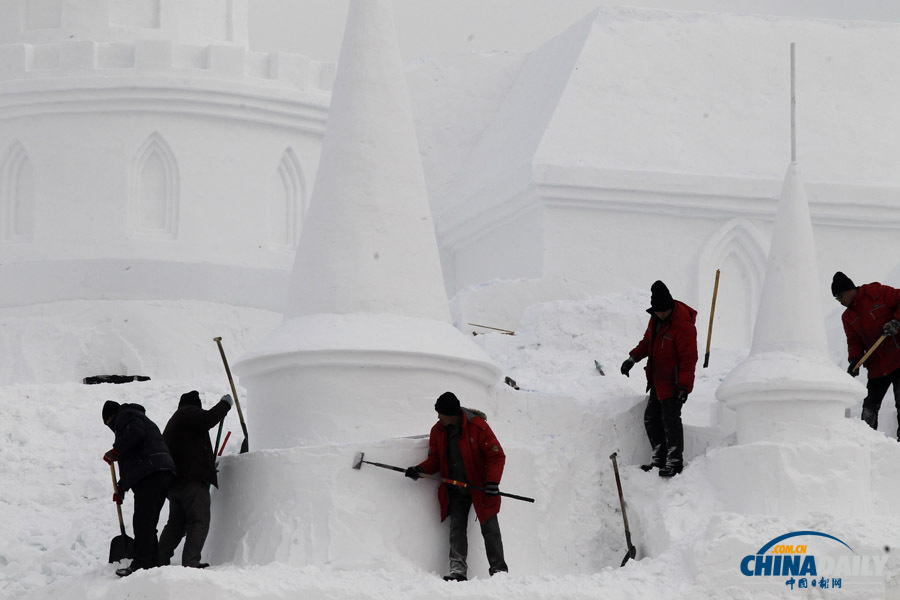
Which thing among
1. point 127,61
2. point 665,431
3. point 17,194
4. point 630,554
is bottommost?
point 630,554

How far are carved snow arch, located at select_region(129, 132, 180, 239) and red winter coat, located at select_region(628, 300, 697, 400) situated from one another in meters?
8.64

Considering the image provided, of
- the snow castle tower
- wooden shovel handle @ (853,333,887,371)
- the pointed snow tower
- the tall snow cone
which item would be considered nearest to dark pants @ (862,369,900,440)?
wooden shovel handle @ (853,333,887,371)

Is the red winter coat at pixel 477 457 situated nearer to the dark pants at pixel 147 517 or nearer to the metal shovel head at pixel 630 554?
the metal shovel head at pixel 630 554

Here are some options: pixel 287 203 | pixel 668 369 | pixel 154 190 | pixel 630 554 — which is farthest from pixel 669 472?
pixel 154 190

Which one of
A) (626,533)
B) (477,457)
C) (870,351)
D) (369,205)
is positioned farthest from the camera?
(870,351)

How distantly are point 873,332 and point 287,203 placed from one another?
9279mm

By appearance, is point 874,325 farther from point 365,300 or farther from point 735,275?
point 735,275

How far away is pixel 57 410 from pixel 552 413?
4564 mm

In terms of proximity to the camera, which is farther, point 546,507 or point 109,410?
point 546,507

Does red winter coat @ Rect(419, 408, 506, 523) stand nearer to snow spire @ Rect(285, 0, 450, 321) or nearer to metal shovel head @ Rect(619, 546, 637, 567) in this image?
snow spire @ Rect(285, 0, 450, 321)

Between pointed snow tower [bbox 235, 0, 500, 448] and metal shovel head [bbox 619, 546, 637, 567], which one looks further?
metal shovel head [bbox 619, 546, 637, 567]

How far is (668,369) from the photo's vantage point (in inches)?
517

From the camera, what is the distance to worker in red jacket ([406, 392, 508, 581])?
11914mm

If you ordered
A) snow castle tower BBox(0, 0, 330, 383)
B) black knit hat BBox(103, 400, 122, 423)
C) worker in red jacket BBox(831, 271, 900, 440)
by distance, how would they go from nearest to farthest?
black knit hat BBox(103, 400, 122, 423) < worker in red jacket BBox(831, 271, 900, 440) < snow castle tower BBox(0, 0, 330, 383)
